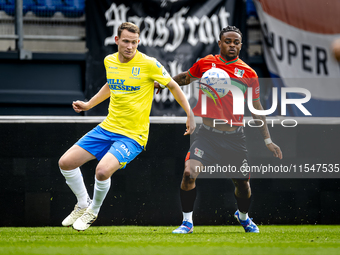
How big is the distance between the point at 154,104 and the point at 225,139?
3.07 m

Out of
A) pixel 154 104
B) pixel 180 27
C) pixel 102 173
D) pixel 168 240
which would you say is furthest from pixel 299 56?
pixel 168 240

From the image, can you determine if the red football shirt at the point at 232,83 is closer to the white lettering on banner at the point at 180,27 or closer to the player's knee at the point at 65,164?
the player's knee at the point at 65,164

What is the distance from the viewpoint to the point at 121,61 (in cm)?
538

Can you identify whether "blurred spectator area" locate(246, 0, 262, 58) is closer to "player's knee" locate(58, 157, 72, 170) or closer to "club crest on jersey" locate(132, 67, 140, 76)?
"club crest on jersey" locate(132, 67, 140, 76)

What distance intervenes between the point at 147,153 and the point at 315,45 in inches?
159

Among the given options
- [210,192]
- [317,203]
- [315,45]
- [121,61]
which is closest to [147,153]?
[210,192]

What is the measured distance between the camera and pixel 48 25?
29.4ft

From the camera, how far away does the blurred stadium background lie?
20.3 feet

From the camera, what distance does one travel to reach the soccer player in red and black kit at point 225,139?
5613 mm

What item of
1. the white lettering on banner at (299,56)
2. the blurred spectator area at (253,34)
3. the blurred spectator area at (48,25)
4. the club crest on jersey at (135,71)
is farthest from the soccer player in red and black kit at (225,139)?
the blurred spectator area at (48,25)

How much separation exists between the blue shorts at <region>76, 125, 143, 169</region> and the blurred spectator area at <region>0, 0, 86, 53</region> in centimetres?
391

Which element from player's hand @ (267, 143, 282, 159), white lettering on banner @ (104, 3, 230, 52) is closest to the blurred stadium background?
white lettering on banner @ (104, 3, 230, 52)

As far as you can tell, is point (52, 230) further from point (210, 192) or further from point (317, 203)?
point (317, 203)

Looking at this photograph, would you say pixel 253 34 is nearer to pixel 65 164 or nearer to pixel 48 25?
pixel 48 25
